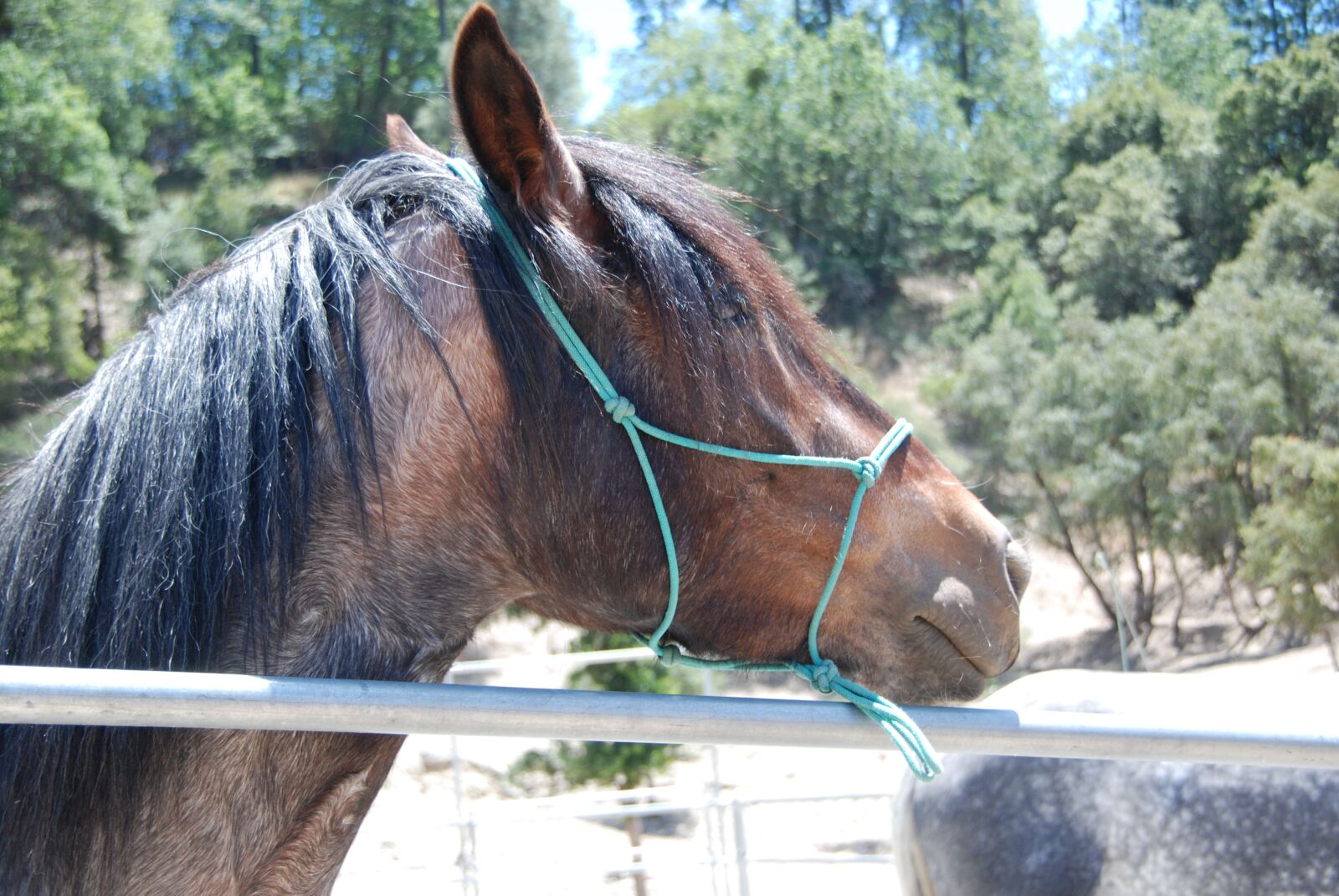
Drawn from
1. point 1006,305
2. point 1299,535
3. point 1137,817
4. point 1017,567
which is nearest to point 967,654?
point 1017,567

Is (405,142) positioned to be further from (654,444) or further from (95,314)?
(95,314)

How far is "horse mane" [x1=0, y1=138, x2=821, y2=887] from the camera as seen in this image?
118 cm

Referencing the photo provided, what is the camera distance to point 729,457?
4.33 feet

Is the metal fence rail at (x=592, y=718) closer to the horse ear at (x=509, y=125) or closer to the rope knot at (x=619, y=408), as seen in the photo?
the rope knot at (x=619, y=408)

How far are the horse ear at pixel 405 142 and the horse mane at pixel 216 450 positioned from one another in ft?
0.39

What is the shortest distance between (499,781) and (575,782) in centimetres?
383

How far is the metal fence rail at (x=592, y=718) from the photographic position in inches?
39.6

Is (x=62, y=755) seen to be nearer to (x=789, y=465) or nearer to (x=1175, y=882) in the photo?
(x=789, y=465)

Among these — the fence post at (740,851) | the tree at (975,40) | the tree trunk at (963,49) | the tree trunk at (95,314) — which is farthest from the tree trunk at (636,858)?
the tree trunk at (963,49)

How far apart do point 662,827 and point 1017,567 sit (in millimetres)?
12341

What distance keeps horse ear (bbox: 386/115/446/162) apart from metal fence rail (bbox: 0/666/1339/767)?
75cm

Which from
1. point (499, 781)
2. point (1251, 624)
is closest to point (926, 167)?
point (1251, 624)

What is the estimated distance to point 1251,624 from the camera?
1866cm

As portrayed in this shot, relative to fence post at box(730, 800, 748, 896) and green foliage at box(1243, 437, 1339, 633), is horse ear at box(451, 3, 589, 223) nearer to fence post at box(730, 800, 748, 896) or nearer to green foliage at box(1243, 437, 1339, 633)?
fence post at box(730, 800, 748, 896)
